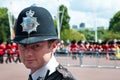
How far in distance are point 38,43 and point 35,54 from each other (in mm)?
64

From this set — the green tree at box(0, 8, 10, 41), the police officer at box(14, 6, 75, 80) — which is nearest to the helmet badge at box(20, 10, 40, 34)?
the police officer at box(14, 6, 75, 80)

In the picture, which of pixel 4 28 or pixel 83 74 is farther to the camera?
pixel 4 28

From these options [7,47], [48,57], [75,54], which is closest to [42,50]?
[48,57]

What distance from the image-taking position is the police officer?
2121mm

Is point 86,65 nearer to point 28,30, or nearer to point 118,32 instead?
point 28,30

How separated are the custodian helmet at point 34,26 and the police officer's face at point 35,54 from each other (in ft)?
0.13

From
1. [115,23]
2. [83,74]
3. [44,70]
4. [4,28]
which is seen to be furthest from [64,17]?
[44,70]

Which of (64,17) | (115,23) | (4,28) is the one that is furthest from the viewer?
(115,23)

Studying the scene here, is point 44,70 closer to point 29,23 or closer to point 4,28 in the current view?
point 29,23

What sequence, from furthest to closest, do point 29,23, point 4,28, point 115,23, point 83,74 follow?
point 115,23 → point 4,28 → point 83,74 → point 29,23

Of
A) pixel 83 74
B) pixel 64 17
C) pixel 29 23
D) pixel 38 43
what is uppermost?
pixel 64 17

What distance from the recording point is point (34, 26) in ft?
6.91

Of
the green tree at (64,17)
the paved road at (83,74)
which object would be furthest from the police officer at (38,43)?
the green tree at (64,17)

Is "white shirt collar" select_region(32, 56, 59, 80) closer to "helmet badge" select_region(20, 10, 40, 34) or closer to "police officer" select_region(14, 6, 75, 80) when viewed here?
"police officer" select_region(14, 6, 75, 80)
